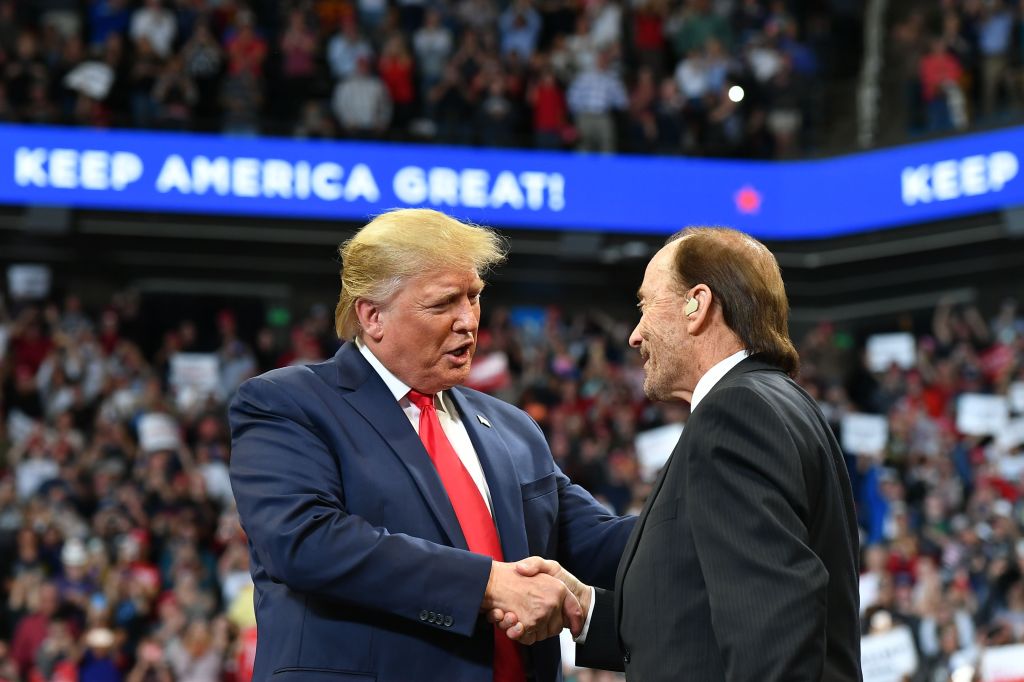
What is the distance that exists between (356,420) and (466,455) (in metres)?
0.25

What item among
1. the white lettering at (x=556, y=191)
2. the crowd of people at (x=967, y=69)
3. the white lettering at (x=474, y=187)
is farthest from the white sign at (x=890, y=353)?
the white lettering at (x=474, y=187)

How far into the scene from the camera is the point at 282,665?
8.44ft

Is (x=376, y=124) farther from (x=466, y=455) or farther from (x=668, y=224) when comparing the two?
(x=466, y=455)

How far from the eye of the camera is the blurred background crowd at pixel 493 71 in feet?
45.8

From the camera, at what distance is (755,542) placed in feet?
7.29

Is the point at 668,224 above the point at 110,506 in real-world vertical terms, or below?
above

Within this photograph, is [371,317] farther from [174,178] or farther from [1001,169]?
[1001,169]

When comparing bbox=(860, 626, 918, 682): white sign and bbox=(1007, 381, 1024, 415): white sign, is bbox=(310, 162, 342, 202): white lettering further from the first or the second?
bbox=(860, 626, 918, 682): white sign

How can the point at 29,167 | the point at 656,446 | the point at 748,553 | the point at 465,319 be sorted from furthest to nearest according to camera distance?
the point at 29,167 < the point at 656,446 < the point at 465,319 < the point at 748,553

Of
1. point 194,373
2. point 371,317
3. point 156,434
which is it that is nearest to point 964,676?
point 371,317

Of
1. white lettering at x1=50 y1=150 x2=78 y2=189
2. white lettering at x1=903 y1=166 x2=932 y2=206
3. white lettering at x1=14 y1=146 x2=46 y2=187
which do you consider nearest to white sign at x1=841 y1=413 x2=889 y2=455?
white lettering at x1=903 y1=166 x2=932 y2=206

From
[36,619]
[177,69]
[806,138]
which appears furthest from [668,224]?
[36,619]

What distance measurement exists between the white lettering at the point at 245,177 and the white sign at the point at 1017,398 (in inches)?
287

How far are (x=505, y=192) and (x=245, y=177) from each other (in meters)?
2.57
